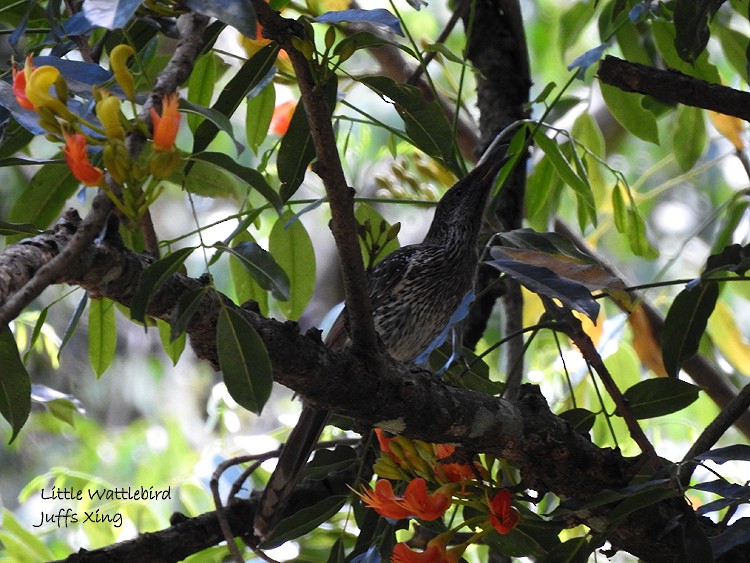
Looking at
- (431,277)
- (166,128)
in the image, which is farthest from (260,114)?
(166,128)

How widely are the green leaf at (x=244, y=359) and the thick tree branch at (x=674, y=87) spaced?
70cm

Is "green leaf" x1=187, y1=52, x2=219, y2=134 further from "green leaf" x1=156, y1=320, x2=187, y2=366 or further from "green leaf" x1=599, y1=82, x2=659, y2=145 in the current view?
"green leaf" x1=599, y1=82, x2=659, y2=145

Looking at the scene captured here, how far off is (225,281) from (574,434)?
3.62 m

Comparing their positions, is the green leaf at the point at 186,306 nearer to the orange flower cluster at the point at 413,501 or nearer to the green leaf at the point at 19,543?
the orange flower cluster at the point at 413,501

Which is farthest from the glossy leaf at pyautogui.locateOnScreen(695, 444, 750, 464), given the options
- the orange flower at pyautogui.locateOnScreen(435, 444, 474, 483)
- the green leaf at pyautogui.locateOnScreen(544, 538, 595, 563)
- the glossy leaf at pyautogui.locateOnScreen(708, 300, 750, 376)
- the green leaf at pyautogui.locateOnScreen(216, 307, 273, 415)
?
the glossy leaf at pyautogui.locateOnScreen(708, 300, 750, 376)

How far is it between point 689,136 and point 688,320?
68 cm

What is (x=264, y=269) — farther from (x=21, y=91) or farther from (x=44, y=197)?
(x=44, y=197)

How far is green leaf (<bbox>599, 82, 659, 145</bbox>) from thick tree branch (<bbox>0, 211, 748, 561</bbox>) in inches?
30.9

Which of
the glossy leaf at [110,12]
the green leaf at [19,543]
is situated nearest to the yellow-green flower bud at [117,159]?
the glossy leaf at [110,12]

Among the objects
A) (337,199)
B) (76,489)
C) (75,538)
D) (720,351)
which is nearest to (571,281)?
(337,199)

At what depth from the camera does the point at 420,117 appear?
1.38 m

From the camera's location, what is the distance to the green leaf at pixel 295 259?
1.72m

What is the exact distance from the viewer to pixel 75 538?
2719mm

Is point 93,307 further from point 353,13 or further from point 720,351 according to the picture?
point 720,351
